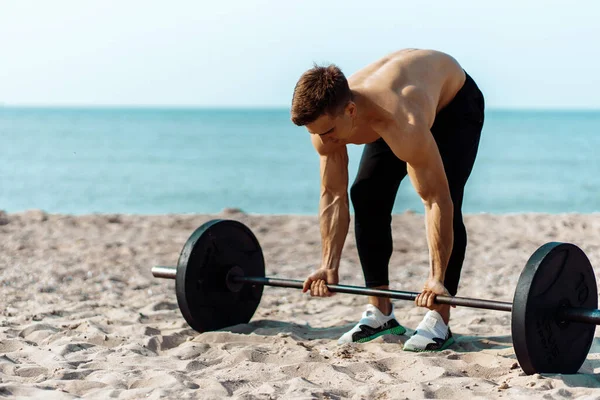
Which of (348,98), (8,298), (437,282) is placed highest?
(348,98)

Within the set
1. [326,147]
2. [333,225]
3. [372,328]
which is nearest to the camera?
[326,147]

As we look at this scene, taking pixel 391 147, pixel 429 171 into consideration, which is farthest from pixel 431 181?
pixel 391 147

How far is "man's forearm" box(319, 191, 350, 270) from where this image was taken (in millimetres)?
3475

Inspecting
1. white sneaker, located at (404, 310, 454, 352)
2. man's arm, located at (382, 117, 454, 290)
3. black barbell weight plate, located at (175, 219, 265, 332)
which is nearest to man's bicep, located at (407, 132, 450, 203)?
man's arm, located at (382, 117, 454, 290)

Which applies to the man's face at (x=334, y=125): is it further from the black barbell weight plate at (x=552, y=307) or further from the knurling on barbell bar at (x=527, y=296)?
the black barbell weight plate at (x=552, y=307)

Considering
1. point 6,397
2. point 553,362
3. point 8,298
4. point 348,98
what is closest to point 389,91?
point 348,98

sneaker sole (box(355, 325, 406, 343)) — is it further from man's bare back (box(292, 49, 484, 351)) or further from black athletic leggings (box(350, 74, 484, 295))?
black athletic leggings (box(350, 74, 484, 295))

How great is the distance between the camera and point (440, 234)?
3129 mm

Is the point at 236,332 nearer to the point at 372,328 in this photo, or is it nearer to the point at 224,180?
the point at 372,328

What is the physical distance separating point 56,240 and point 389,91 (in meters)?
4.23

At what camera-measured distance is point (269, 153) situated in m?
29.9

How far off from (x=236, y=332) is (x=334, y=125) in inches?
51.6

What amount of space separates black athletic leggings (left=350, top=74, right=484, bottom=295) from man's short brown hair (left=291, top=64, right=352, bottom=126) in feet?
1.87

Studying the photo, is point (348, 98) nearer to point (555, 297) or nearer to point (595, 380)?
point (555, 297)
